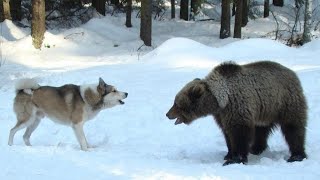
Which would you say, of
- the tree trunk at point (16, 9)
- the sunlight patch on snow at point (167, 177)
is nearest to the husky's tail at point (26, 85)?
the sunlight patch on snow at point (167, 177)

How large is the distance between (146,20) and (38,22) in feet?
15.4

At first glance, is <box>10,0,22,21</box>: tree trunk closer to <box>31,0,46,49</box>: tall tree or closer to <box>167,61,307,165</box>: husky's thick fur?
<box>31,0,46,49</box>: tall tree

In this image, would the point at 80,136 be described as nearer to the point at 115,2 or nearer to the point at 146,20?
the point at 146,20

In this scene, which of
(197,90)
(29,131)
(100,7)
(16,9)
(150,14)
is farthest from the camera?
(100,7)

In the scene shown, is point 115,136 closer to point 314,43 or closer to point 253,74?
point 253,74

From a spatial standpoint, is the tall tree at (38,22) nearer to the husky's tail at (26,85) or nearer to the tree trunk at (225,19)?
the tree trunk at (225,19)

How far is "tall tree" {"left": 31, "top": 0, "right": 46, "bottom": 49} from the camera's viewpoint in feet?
68.6

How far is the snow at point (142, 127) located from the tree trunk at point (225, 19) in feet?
15.6

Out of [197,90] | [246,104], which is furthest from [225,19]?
[246,104]

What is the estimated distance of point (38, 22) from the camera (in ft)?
69.1

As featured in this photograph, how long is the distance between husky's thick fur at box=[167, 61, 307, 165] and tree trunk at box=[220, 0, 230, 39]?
1744cm

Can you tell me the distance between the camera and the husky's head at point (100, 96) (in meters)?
9.14

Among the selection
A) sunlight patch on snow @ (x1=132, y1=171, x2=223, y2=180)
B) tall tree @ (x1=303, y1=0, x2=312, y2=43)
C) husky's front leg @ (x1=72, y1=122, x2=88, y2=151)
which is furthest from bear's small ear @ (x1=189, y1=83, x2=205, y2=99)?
tall tree @ (x1=303, y1=0, x2=312, y2=43)

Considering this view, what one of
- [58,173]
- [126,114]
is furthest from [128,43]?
[58,173]
